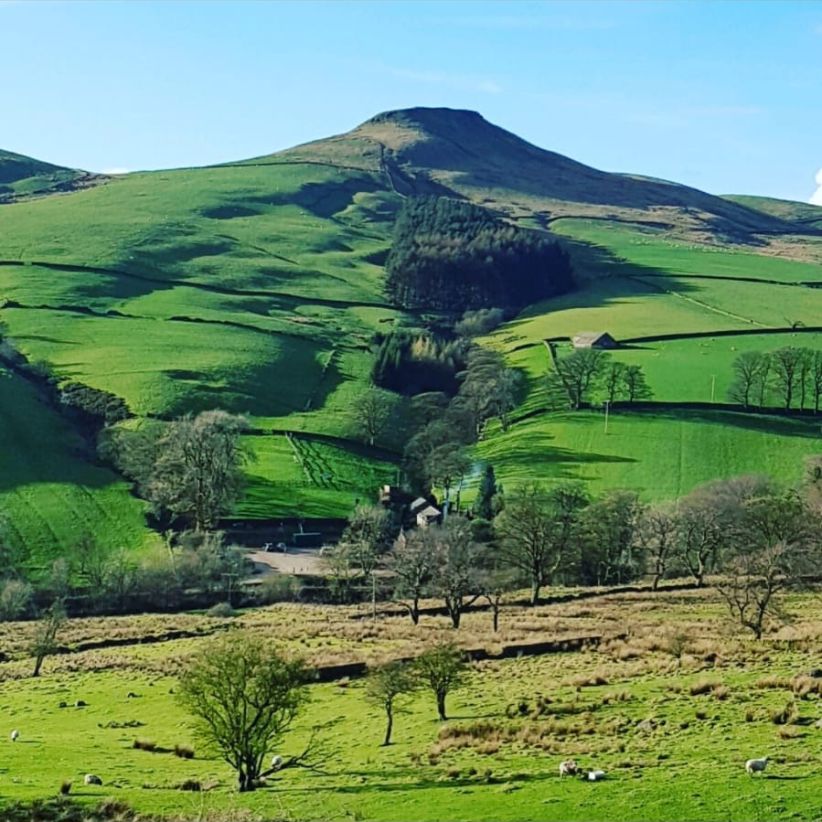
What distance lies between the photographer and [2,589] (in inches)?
3406

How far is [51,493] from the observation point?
10700 cm

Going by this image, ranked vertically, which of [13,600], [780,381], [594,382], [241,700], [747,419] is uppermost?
[780,381]

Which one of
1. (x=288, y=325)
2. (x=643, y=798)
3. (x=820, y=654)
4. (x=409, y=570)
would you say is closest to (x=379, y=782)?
(x=643, y=798)

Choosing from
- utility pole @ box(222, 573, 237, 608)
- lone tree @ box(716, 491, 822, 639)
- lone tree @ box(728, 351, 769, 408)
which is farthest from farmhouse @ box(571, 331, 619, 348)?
utility pole @ box(222, 573, 237, 608)

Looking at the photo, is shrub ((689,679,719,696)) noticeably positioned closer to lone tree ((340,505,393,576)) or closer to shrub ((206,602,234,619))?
shrub ((206,602,234,619))

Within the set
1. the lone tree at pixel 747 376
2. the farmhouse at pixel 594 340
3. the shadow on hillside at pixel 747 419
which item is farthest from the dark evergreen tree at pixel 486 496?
the farmhouse at pixel 594 340

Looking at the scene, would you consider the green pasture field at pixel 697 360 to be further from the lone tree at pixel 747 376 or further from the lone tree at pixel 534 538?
the lone tree at pixel 534 538

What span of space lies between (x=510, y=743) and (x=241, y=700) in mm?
9383

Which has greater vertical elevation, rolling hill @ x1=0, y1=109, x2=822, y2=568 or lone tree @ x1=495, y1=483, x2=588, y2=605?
rolling hill @ x1=0, y1=109, x2=822, y2=568

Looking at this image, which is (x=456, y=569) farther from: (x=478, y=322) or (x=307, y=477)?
(x=478, y=322)

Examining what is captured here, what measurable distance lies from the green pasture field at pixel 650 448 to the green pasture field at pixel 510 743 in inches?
2138

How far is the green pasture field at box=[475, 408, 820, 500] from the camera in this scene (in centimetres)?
11275

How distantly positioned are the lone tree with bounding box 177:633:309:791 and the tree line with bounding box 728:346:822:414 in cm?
10526

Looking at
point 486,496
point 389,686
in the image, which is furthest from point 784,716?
point 486,496
